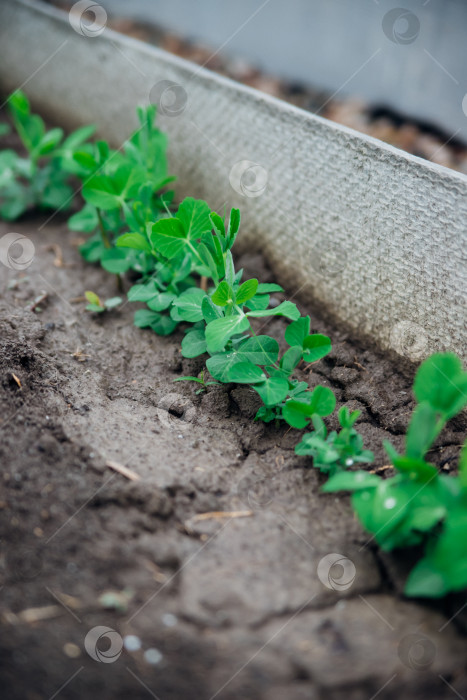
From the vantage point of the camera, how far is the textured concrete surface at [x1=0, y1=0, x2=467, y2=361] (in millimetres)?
1304

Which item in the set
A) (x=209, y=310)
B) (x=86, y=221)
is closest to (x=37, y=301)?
(x=86, y=221)

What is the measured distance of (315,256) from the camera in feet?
5.19

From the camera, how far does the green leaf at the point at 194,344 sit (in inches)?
54.5

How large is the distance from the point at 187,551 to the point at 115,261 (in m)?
0.98

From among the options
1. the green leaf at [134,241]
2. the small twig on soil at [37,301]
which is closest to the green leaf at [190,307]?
the green leaf at [134,241]

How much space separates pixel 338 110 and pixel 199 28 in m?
0.93

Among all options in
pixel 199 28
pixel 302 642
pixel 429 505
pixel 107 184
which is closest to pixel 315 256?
pixel 107 184

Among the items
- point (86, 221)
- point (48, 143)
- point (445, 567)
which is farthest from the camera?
point (48, 143)

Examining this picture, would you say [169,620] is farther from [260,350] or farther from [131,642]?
[260,350]

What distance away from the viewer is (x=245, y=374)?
125 centimetres

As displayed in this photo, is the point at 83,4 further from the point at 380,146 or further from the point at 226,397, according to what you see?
the point at 226,397

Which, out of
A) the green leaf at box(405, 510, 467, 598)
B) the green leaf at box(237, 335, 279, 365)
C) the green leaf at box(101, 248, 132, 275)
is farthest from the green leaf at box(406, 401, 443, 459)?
the green leaf at box(101, 248, 132, 275)

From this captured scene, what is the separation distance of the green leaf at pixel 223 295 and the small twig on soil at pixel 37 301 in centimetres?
65

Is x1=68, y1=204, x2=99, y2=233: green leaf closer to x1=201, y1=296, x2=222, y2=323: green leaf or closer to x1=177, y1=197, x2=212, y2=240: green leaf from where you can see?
x1=177, y1=197, x2=212, y2=240: green leaf
